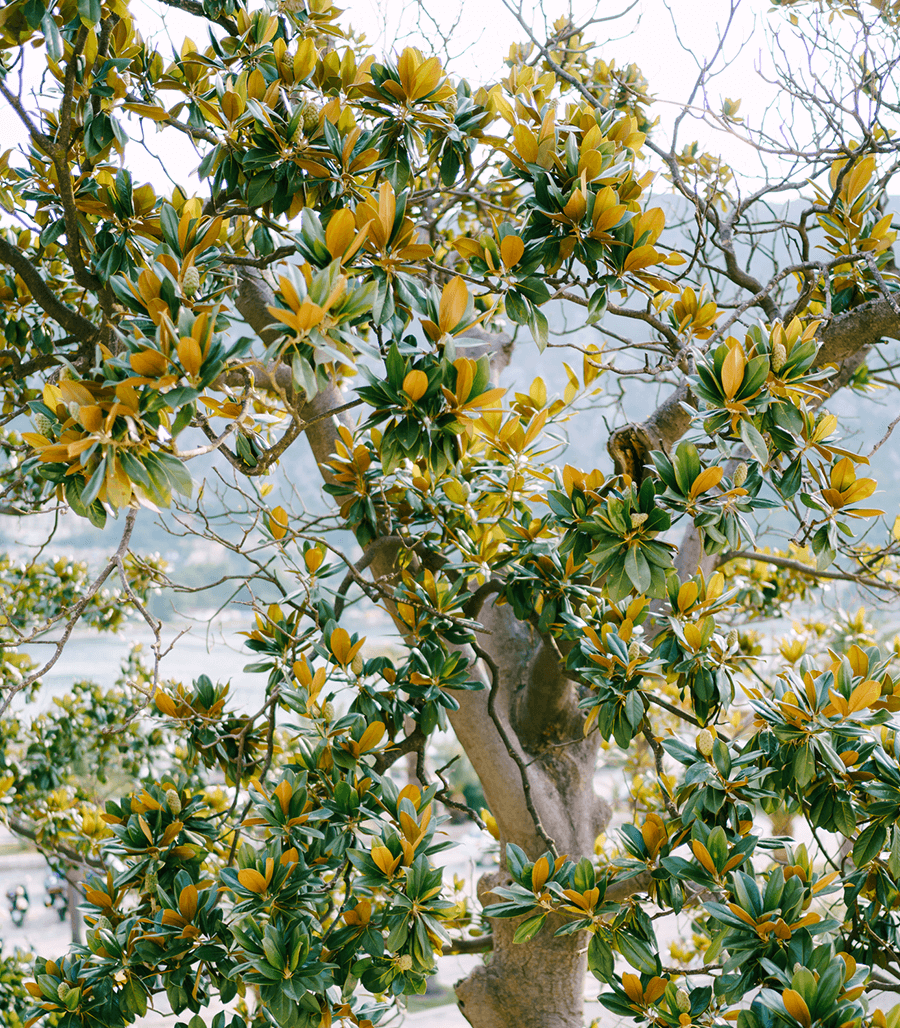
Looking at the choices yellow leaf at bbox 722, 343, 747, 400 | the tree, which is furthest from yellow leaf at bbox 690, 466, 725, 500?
yellow leaf at bbox 722, 343, 747, 400

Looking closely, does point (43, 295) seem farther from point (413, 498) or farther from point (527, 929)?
point (527, 929)

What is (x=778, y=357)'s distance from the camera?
1.10 m

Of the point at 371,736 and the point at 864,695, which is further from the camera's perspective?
the point at 371,736

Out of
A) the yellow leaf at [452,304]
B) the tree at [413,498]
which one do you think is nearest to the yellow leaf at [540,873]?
the tree at [413,498]

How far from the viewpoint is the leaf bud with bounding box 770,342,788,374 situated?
110 centimetres

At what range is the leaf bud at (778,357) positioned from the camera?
43.1 inches

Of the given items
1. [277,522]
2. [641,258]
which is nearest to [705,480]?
[641,258]

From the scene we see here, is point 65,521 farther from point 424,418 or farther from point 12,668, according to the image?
point 424,418

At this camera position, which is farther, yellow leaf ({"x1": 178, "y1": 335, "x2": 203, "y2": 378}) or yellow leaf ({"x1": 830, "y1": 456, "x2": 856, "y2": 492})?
yellow leaf ({"x1": 830, "y1": 456, "x2": 856, "y2": 492})

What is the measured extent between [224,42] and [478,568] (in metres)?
1.19

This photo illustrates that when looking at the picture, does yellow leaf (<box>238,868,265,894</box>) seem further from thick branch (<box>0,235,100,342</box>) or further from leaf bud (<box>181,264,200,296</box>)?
thick branch (<box>0,235,100,342</box>)

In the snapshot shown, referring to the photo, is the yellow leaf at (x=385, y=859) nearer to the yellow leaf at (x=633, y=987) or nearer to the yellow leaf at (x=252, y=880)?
the yellow leaf at (x=252, y=880)

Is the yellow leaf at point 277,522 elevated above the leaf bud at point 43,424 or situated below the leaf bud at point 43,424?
above

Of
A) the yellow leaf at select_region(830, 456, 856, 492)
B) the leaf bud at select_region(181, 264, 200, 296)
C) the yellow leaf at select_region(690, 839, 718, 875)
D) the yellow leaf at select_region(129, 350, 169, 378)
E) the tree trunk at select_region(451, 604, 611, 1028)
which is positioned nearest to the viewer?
the yellow leaf at select_region(129, 350, 169, 378)
